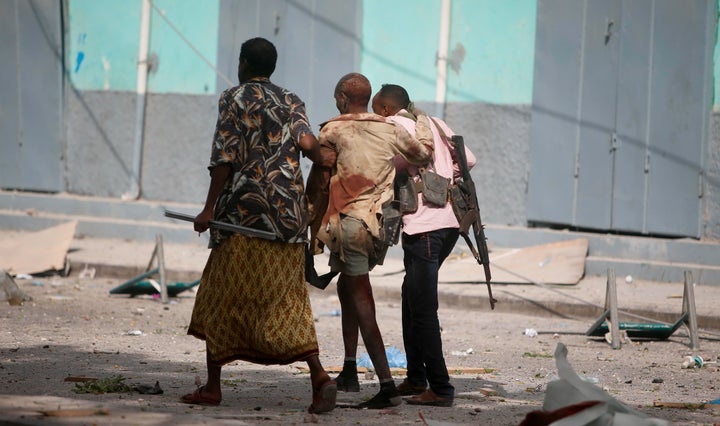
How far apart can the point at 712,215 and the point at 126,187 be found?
7.38 metres

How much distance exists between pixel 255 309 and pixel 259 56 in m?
1.27

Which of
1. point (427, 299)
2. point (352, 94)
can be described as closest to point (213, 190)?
point (352, 94)

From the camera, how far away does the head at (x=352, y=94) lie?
6.02 meters

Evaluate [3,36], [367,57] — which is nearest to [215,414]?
[367,57]

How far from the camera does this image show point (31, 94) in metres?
15.5

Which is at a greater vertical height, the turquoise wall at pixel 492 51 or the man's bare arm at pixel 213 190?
the turquoise wall at pixel 492 51

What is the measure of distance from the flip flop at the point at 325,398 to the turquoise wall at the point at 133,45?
922 centimetres

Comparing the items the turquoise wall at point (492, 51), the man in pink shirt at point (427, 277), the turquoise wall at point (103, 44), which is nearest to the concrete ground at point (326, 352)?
the man in pink shirt at point (427, 277)

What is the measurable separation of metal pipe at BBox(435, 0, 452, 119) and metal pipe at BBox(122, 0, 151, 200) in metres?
4.05

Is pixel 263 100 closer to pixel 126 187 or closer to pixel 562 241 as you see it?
pixel 562 241

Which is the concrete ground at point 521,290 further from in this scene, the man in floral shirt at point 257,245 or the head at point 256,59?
the head at point 256,59

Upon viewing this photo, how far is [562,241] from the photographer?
12.1m

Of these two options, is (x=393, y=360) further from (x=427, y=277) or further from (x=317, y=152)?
(x=317, y=152)

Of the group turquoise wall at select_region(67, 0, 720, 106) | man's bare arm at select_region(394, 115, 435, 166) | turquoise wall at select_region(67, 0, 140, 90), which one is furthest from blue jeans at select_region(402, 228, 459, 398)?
turquoise wall at select_region(67, 0, 140, 90)
